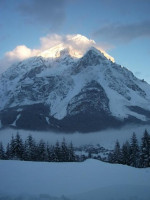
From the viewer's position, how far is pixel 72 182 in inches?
733

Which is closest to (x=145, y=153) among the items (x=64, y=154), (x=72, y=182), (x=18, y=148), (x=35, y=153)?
(x=64, y=154)

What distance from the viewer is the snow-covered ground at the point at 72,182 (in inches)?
651

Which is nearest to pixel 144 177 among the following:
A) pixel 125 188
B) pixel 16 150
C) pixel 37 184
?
pixel 125 188

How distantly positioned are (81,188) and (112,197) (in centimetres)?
204

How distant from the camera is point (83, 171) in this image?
841 inches

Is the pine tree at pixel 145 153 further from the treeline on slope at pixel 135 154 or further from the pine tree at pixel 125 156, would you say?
the pine tree at pixel 125 156

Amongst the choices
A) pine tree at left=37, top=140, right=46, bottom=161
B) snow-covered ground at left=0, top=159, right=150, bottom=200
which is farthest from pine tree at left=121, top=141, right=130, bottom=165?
snow-covered ground at left=0, top=159, right=150, bottom=200

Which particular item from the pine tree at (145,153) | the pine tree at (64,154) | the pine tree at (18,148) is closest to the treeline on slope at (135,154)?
the pine tree at (145,153)

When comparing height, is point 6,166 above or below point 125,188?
above

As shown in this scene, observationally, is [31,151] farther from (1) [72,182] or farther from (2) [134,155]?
(1) [72,182]

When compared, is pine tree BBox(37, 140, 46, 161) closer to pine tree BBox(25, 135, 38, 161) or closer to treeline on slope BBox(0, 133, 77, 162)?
treeline on slope BBox(0, 133, 77, 162)

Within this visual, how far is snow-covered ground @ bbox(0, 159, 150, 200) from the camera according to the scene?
1653 cm

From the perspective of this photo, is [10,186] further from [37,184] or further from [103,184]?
[103,184]

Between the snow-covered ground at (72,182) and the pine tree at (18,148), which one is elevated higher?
the pine tree at (18,148)
